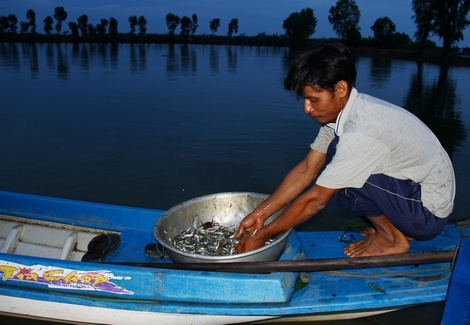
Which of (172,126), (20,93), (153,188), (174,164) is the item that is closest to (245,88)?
(172,126)

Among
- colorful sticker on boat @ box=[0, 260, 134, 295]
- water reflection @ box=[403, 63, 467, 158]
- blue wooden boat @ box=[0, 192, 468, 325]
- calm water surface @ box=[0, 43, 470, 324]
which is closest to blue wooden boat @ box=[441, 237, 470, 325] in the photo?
blue wooden boat @ box=[0, 192, 468, 325]

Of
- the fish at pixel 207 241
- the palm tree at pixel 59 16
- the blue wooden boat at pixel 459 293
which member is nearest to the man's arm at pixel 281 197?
the fish at pixel 207 241

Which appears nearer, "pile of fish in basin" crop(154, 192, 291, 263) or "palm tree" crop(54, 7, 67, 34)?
"pile of fish in basin" crop(154, 192, 291, 263)

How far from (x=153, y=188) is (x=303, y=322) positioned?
10.8 feet

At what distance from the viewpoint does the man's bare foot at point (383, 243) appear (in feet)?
9.82

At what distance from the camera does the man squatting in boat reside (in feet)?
8.00

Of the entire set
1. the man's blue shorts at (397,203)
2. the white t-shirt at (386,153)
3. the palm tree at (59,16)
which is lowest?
the man's blue shorts at (397,203)

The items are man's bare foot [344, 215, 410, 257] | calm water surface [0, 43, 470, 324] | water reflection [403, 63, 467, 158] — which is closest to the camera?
man's bare foot [344, 215, 410, 257]

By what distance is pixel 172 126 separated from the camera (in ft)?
30.6

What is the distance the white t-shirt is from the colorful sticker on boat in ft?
4.86

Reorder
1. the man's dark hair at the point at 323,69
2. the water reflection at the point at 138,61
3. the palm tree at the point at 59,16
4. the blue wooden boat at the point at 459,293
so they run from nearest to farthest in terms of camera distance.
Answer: the blue wooden boat at the point at 459,293 < the man's dark hair at the point at 323,69 < the water reflection at the point at 138,61 < the palm tree at the point at 59,16

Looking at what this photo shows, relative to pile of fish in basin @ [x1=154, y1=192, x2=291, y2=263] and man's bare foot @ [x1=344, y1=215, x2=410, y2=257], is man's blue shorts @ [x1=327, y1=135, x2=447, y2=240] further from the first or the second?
pile of fish in basin @ [x1=154, y1=192, x2=291, y2=263]

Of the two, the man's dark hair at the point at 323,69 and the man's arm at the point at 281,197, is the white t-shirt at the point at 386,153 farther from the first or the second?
the man's arm at the point at 281,197

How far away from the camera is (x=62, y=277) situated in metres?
2.68
